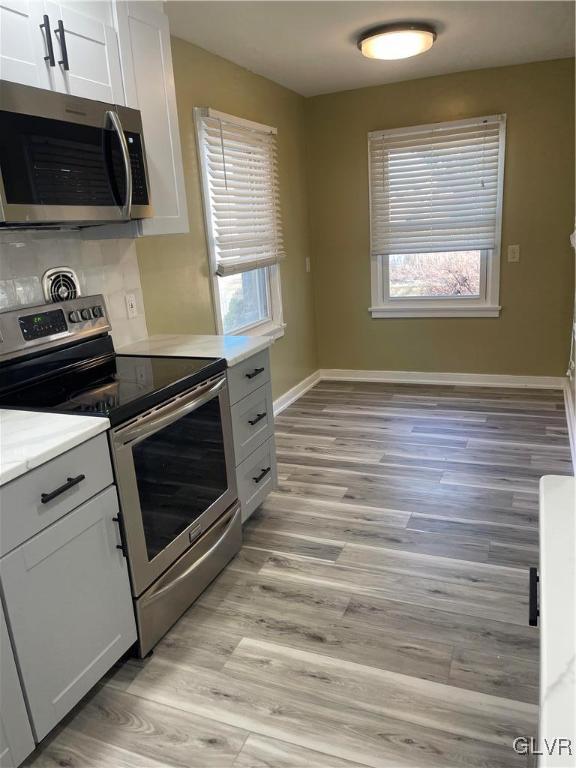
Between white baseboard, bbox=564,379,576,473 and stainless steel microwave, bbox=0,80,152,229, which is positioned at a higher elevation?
stainless steel microwave, bbox=0,80,152,229

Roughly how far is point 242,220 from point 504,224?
212 centimetres

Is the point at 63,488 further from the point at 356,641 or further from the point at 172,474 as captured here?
the point at 356,641

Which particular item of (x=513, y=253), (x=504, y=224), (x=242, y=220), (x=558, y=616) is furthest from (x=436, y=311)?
(x=558, y=616)

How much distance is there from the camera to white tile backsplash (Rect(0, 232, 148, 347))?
6.83 feet

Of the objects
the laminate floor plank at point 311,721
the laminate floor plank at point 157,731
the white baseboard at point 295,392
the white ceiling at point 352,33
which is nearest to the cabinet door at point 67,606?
the laminate floor plank at point 157,731

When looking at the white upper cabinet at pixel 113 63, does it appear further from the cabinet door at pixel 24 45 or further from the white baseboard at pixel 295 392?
the white baseboard at pixel 295 392

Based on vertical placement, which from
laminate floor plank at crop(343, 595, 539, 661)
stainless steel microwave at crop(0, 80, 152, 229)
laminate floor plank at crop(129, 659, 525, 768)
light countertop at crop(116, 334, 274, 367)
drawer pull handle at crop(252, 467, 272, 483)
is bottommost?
laminate floor plank at crop(343, 595, 539, 661)

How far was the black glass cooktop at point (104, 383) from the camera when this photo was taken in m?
1.76

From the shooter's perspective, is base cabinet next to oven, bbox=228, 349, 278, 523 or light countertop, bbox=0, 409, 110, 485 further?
base cabinet next to oven, bbox=228, 349, 278, 523

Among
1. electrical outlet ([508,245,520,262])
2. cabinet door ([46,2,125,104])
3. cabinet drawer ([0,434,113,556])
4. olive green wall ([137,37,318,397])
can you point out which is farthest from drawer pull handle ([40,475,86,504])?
electrical outlet ([508,245,520,262])

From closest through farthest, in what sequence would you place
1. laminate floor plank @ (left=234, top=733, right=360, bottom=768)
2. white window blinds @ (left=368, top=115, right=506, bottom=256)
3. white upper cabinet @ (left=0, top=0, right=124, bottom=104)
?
1. laminate floor plank @ (left=234, top=733, right=360, bottom=768)
2. white upper cabinet @ (left=0, top=0, right=124, bottom=104)
3. white window blinds @ (left=368, top=115, right=506, bottom=256)

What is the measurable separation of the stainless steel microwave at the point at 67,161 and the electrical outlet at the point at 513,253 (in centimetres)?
320

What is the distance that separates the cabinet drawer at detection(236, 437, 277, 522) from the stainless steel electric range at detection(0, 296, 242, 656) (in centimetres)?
10

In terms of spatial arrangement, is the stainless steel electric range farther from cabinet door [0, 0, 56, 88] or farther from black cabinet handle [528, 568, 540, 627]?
black cabinet handle [528, 568, 540, 627]
